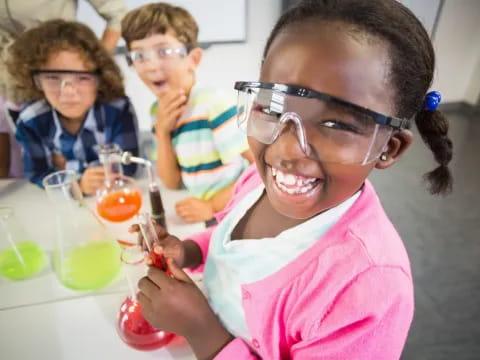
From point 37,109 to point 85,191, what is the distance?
1.17 feet

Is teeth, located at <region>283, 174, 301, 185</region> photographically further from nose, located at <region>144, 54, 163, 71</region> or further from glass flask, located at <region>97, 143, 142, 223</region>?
nose, located at <region>144, 54, 163, 71</region>

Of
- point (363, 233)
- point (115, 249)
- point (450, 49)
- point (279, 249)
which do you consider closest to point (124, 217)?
point (115, 249)

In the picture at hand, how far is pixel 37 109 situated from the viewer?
108cm

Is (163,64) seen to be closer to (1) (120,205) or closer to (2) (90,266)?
(1) (120,205)

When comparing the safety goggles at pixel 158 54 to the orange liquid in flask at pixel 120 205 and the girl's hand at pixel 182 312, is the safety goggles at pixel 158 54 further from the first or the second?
the girl's hand at pixel 182 312

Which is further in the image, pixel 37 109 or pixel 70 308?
pixel 37 109

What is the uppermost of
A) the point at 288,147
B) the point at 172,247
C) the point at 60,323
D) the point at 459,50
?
the point at 459,50

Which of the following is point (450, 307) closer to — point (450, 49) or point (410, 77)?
point (410, 77)

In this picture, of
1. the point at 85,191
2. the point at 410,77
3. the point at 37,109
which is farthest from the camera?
the point at 37,109

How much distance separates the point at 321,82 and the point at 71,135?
3.23 feet

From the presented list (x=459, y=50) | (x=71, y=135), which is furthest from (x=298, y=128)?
(x=459, y=50)

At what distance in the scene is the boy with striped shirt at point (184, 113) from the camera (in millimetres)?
981

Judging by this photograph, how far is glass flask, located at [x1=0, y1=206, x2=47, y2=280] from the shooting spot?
700mm

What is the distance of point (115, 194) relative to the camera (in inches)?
34.2
